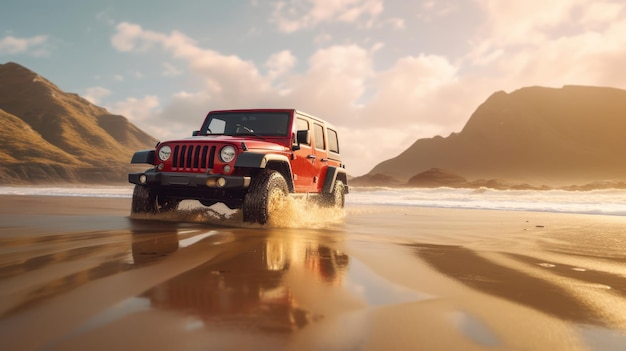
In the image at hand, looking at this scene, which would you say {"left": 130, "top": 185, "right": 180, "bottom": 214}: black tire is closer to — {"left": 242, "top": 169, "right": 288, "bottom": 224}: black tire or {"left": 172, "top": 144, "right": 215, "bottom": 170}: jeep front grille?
{"left": 172, "top": 144, "right": 215, "bottom": 170}: jeep front grille

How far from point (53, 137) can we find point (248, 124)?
4533 inches

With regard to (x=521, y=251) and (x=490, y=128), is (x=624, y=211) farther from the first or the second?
(x=490, y=128)

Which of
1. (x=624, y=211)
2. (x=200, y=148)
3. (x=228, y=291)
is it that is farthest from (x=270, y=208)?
(x=624, y=211)

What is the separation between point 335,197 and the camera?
8.47 m

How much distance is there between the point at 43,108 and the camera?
374 feet

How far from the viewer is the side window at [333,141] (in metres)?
8.34

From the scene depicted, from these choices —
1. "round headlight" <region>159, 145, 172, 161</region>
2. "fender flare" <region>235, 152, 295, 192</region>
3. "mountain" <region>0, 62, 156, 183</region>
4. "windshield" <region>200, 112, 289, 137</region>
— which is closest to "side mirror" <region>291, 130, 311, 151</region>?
"windshield" <region>200, 112, 289, 137</region>

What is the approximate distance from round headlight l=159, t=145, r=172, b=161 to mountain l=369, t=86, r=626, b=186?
127 meters

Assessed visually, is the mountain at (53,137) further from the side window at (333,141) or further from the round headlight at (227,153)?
the round headlight at (227,153)

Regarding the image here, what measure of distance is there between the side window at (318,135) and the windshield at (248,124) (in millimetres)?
999

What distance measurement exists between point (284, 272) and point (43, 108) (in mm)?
137146

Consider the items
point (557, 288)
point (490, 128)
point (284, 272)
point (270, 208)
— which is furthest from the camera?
point (490, 128)

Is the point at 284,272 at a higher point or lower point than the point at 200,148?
lower

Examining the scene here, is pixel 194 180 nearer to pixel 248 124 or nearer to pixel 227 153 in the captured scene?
pixel 227 153
